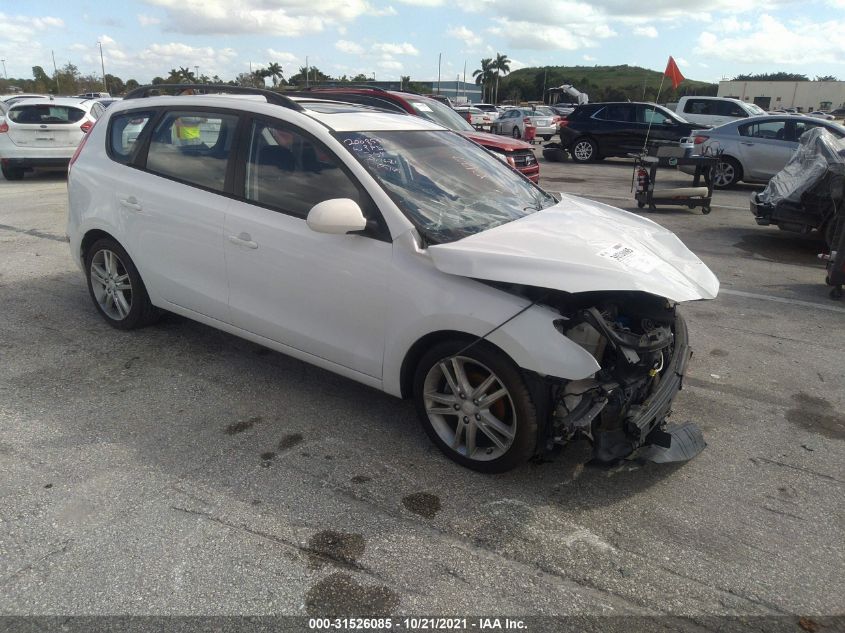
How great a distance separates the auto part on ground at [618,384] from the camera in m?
2.92

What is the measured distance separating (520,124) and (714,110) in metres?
8.57

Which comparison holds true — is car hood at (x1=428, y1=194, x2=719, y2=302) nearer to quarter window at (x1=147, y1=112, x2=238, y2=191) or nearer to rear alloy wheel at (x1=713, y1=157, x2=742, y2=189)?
quarter window at (x1=147, y1=112, x2=238, y2=191)

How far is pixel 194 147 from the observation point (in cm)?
416

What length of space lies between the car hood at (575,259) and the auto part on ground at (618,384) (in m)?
0.16

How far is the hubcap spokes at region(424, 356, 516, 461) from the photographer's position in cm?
307

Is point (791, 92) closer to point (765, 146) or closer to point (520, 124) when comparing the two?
point (520, 124)

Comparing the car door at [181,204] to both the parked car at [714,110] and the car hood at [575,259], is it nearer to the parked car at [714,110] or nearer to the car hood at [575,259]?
the car hood at [575,259]

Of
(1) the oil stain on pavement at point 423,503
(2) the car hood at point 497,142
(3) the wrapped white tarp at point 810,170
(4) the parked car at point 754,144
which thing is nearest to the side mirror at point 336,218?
(1) the oil stain on pavement at point 423,503

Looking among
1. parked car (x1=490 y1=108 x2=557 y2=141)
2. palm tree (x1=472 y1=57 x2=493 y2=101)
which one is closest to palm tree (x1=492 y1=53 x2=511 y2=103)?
palm tree (x1=472 y1=57 x2=493 y2=101)

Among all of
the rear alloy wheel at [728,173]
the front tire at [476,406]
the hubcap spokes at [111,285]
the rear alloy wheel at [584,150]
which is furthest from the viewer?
the rear alloy wheel at [584,150]

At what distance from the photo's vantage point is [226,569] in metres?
2.53

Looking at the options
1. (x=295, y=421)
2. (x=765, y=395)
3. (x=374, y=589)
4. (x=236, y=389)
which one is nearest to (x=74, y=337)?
(x=236, y=389)

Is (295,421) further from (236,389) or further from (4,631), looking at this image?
(4,631)

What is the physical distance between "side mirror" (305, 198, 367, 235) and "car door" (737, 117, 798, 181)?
498 inches
